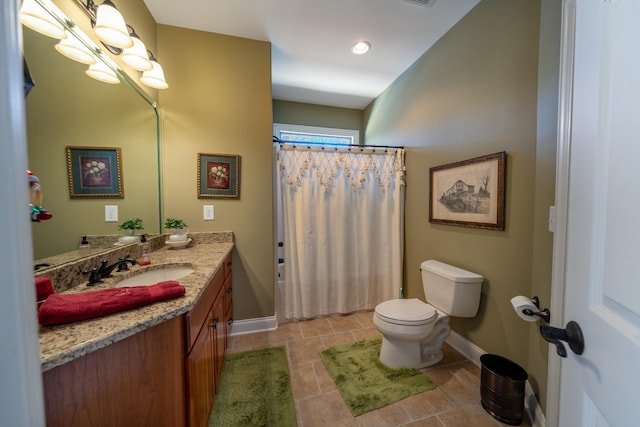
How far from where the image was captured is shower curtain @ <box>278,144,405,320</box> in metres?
2.34

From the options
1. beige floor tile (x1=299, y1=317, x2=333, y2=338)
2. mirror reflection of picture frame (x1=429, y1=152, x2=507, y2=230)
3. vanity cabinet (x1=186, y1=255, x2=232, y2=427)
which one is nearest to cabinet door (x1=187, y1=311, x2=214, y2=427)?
vanity cabinet (x1=186, y1=255, x2=232, y2=427)

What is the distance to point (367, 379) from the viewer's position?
5.24 ft

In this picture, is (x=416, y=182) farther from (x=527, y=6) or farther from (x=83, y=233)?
(x=83, y=233)

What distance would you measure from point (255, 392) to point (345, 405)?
1.90ft

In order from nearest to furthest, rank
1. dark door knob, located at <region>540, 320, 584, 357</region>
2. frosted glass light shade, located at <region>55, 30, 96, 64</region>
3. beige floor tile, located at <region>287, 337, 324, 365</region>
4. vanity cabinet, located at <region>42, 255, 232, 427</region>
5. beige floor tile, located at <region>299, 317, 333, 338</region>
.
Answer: dark door knob, located at <region>540, 320, 584, 357</region> → vanity cabinet, located at <region>42, 255, 232, 427</region> → frosted glass light shade, located at <region>55, 30, 96, 64</region> → beige floor tile, located at <region>287, 337, 324, 365</region> → beige floor tile, located at <region>299, 317, 333, 338</region>

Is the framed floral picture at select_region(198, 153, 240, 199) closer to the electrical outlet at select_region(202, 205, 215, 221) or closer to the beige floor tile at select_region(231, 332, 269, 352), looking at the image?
the electrical outlet at select_region(202, 205, 215, 221)

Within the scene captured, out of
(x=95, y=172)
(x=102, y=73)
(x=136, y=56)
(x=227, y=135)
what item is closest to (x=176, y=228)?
(x=95, y=172)

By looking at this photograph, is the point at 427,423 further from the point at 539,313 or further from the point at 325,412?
the point at 539,313

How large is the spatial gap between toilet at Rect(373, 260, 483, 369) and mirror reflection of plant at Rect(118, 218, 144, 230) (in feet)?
5.86

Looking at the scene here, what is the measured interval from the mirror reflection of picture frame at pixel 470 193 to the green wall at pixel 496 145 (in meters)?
0.05

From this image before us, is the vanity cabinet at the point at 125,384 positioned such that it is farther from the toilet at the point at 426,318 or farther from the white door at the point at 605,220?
the toilet at the point at 426,318

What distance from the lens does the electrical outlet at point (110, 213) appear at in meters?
1.28

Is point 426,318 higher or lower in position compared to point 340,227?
lower

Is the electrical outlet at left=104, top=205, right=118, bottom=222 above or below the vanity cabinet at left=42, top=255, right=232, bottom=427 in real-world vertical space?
above
